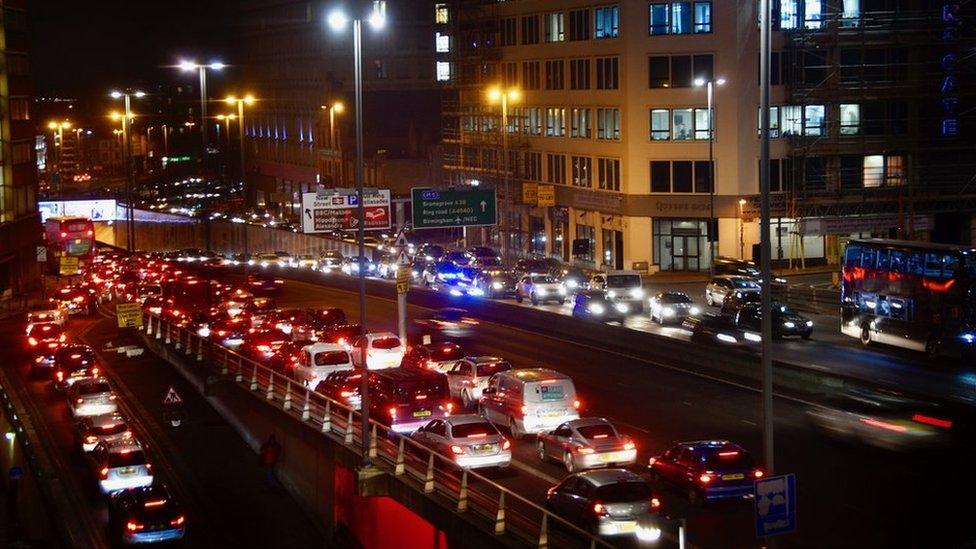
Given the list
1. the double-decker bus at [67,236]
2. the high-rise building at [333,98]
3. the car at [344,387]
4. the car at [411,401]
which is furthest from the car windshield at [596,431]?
the high-rise building at [333,98]

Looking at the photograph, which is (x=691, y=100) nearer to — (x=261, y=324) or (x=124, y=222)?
(x=261, y=324)

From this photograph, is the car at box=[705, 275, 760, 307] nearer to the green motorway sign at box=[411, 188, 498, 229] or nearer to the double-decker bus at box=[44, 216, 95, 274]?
the green motorway sign at box=[411, 188, 498, 229]

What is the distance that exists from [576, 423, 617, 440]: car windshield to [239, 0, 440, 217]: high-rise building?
8190 cm

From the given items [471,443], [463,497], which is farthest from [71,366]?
[463,497]

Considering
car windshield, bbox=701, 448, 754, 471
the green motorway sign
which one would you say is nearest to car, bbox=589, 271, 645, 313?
the green motorway sign

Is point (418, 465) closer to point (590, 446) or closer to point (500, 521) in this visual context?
point (590, 446)

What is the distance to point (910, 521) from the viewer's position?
22531mm

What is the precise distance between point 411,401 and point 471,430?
4.54 meters

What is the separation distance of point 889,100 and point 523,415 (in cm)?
5133

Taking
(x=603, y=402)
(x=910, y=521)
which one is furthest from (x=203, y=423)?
(x=910, y=521)

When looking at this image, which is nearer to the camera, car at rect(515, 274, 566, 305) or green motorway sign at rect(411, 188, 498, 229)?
green motorway sign at rect(411, 188, 498, 229)

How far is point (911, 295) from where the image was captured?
42562 mm

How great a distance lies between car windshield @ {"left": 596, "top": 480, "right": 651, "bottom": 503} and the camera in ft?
71.2

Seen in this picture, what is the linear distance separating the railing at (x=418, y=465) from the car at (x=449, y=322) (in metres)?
8.22
